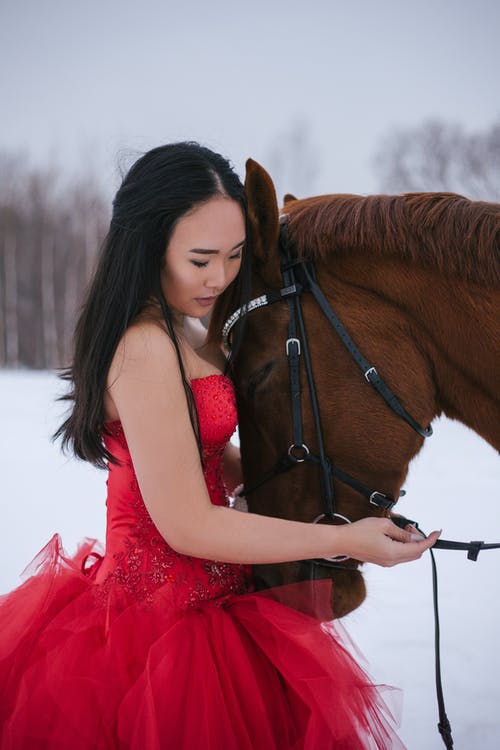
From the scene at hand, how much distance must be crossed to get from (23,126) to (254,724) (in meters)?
24.3

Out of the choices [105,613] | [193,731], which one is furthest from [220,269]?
[193,731]

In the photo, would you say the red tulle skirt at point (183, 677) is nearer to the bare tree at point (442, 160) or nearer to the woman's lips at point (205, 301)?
the woman's lips at point (205, 301)

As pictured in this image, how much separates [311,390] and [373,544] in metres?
0.37

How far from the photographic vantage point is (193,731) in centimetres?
101

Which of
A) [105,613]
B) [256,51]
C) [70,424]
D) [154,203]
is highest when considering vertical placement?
[256,51]

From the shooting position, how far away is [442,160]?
308 inches

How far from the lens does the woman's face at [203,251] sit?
1175mm

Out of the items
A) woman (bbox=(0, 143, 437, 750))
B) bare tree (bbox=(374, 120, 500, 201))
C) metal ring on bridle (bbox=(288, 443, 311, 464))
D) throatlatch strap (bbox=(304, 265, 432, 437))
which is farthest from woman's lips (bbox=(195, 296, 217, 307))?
bare tree (bbox=(374, 120, 500, 201))

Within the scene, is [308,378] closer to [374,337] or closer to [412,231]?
[374,337]

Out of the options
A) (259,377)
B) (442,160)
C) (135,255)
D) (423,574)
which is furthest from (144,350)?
(442,160)

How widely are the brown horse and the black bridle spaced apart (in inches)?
0.7

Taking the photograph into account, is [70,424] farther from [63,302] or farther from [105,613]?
[63,302]

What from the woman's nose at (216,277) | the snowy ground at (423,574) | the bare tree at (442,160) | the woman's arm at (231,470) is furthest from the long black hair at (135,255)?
the bare tree at (442,160)

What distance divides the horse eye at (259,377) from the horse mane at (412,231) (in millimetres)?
294
